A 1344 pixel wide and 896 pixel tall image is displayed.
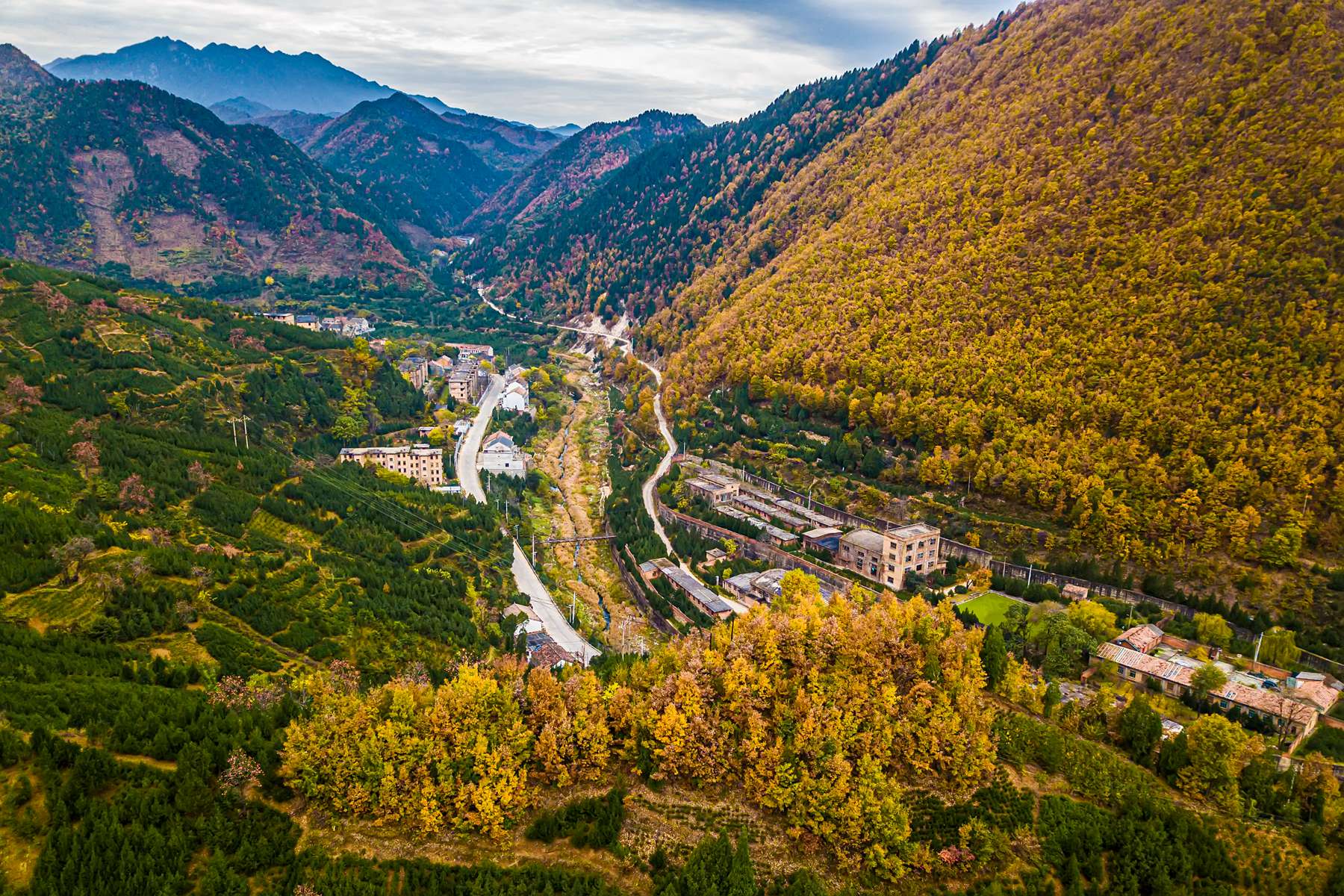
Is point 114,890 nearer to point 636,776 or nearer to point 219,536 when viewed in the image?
point 636,776

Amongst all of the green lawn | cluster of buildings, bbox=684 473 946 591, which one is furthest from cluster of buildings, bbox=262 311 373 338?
the green lawn

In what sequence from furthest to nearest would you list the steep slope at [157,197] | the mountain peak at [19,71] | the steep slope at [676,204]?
the mountain peak at [19,71] → the steep slope at [157,197] → the steep slope at [676,204]

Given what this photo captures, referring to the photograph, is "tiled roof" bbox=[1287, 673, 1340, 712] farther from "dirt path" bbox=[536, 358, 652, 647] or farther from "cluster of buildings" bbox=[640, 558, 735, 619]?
"dirt path" bbox=[536, 358, 652, 647]

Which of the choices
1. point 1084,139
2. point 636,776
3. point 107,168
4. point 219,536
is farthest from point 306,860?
point 107,168

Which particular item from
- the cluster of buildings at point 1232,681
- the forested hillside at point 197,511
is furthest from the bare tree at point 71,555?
the cluster of buildings at point 1232,681

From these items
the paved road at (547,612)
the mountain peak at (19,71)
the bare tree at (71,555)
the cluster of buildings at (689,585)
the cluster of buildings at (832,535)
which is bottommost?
the paved road at (547,612)

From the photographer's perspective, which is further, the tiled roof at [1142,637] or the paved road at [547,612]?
the paved road at [547,612]

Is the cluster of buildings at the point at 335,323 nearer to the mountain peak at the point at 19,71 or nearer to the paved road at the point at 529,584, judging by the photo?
the paved road at the point at 529,584

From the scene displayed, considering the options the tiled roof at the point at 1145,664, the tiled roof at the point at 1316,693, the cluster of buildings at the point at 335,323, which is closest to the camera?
the tiled roof at the point at 1316,693
